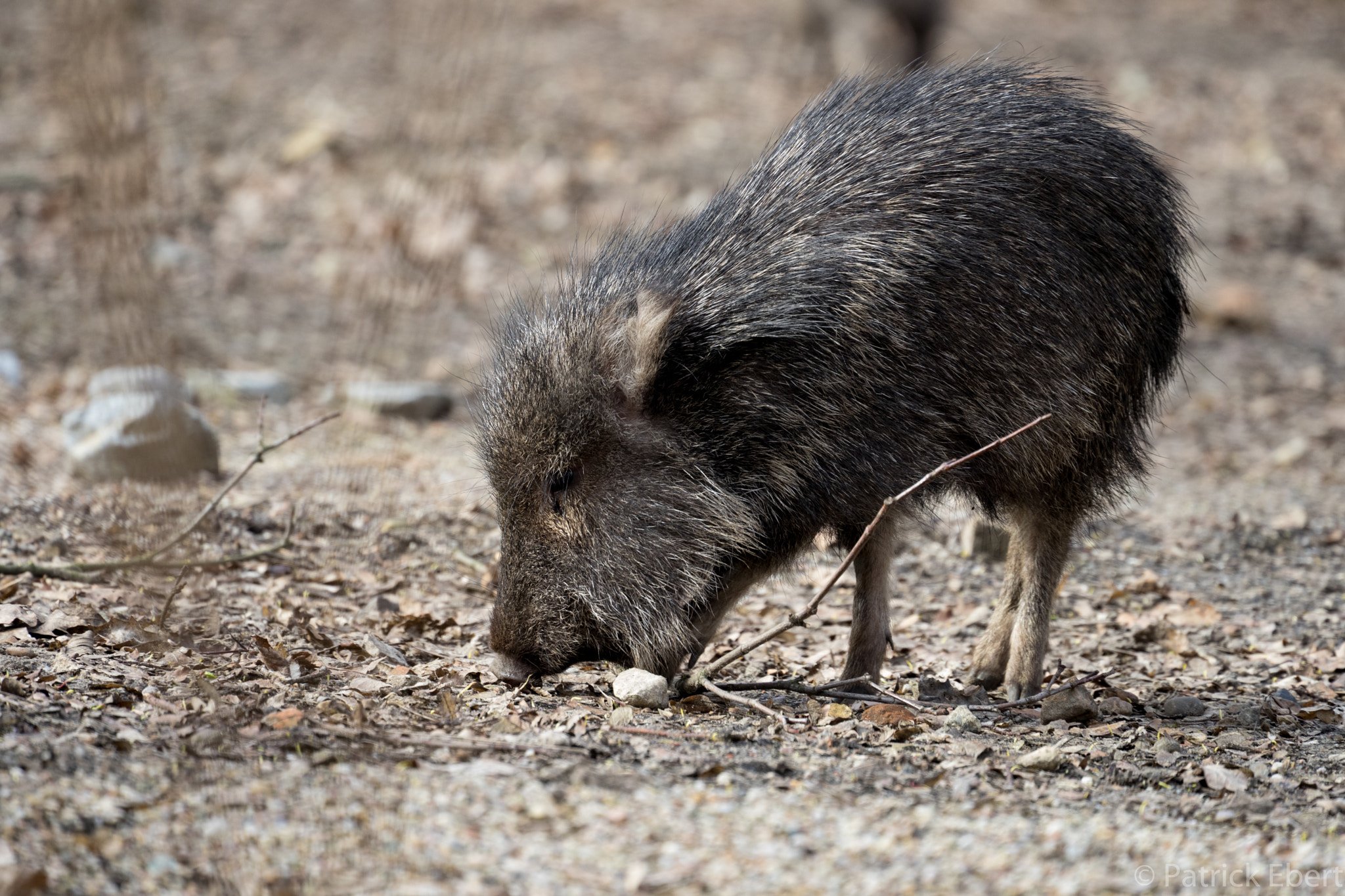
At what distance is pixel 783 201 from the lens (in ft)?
13.2

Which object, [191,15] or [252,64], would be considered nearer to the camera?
[252,64]

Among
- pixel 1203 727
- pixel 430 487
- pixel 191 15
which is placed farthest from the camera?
pixel 191 15

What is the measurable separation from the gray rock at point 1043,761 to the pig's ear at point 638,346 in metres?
1.50

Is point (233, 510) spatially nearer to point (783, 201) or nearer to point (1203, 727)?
point (783, 201)

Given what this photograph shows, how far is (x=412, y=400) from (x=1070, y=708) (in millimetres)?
4300

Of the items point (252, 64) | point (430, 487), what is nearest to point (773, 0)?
point (252, 64)

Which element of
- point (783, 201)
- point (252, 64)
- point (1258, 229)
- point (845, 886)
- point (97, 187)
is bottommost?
point (845, 886)

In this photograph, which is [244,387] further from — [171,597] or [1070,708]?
[1070,708]

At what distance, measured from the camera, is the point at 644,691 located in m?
3.67

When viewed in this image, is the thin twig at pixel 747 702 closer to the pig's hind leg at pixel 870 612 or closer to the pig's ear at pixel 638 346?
the pig's hind leg at pixel 870 612

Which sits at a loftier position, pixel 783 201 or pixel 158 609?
pixel 783 201

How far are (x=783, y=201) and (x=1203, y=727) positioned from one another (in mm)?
2013

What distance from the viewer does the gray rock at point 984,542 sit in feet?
17.9

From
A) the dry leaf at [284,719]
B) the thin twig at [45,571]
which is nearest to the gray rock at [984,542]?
the dry leaf at [284,719]
